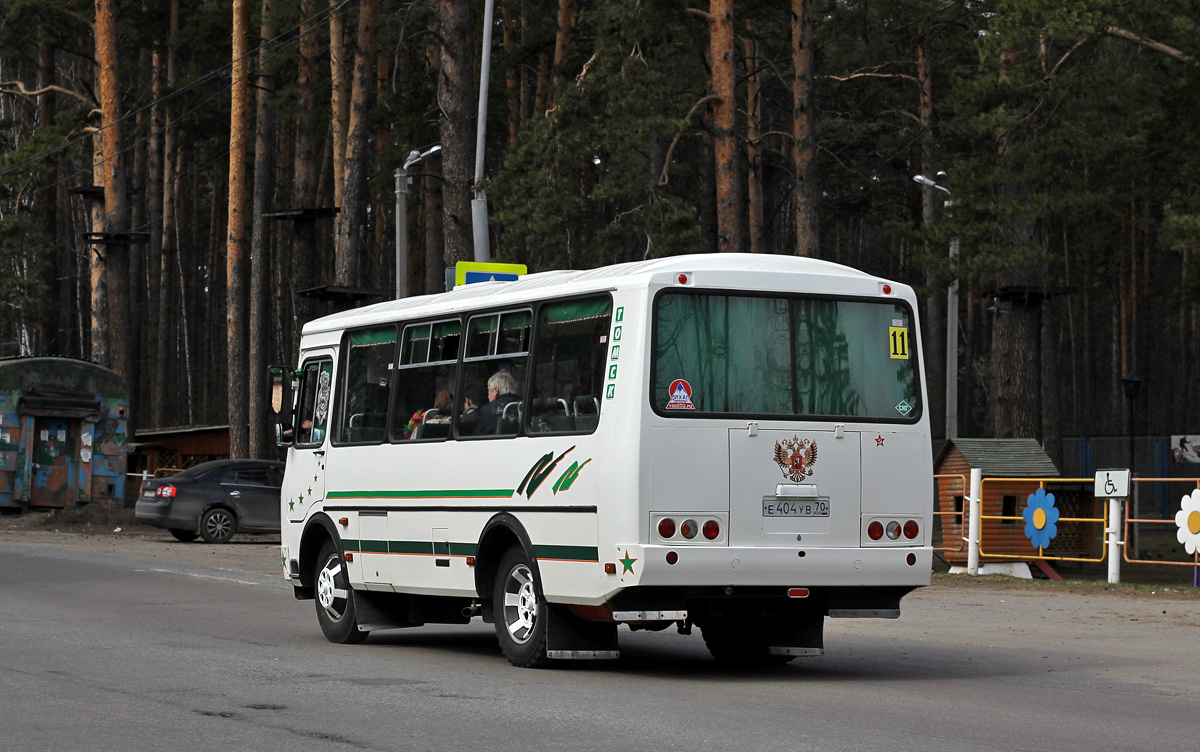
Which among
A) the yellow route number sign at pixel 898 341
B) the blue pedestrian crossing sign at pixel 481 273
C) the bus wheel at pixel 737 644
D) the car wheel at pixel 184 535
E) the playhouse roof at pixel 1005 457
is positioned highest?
the blue pedestrian crossing sign at pixel 481 273

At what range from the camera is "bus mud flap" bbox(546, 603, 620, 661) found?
40.1 feet

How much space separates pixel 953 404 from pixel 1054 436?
10.4 meters

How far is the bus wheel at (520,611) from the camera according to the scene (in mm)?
12336

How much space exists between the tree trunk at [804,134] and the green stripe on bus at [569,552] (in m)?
21.2

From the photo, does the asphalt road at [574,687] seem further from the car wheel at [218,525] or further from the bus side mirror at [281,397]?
the car wheel at [218,525]

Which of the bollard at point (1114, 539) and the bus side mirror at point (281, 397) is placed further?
the bollard at point (1114, 539)

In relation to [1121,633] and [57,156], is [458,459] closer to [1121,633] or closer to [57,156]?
[1121,633]

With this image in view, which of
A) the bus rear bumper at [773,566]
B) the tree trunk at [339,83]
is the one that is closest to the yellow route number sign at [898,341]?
the bus rear bumper at [773,566]

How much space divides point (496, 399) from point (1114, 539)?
11.8 metres

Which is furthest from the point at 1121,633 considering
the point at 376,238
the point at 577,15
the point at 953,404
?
the point at 376,238

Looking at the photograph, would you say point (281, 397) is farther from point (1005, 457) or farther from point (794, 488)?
point (1005, 457)

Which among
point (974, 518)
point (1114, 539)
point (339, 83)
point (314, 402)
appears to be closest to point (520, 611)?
point (314, 402)

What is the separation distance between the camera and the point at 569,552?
39.1ft

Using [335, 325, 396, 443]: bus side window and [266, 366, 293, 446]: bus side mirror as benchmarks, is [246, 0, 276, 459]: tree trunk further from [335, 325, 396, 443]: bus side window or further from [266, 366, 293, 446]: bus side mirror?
[335, 325, 396, 443]: bus side window
